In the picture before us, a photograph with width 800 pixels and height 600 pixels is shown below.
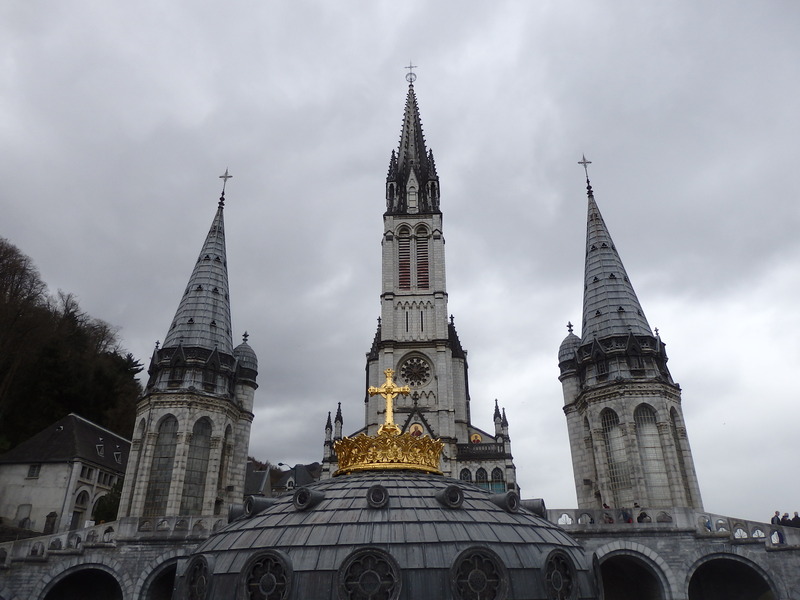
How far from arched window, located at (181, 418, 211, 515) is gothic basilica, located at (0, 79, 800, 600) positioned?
0.37 ft

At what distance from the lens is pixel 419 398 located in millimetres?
51688

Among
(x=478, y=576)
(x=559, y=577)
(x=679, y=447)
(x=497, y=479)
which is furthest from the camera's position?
(x=497, y=479)

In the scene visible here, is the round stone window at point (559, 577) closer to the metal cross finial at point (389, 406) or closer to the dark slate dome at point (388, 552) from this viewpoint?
the dark slate dome at point (388, 552)

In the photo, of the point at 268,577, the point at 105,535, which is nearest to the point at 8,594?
the point at 105,535

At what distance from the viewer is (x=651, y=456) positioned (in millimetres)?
28203

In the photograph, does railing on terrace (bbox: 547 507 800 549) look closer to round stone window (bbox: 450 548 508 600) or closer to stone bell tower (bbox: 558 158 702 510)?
stone bell tower (bbox: 558 158 702 510)

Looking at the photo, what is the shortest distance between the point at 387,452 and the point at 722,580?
22.1m

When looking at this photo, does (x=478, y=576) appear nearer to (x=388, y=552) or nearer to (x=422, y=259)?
(x=388, y=552)

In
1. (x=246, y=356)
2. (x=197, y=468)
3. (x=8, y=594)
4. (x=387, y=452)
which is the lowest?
(x=8, y=594)

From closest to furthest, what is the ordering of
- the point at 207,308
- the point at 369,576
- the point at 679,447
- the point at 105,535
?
the point at 369,576, the point at 105,535, the point at 679,447, the point at 207,308

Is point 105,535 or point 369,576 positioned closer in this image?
point 369,576

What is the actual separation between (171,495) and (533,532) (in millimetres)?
23664

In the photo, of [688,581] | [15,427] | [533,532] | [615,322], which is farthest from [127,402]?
[533,532]

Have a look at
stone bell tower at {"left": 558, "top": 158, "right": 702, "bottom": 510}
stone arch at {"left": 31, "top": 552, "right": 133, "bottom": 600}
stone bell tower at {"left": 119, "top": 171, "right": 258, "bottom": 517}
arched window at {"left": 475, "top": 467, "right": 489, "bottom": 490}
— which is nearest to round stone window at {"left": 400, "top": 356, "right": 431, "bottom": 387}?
arched window at {"left": 475, "top": 467, "right": 489, "bottom": 490}
